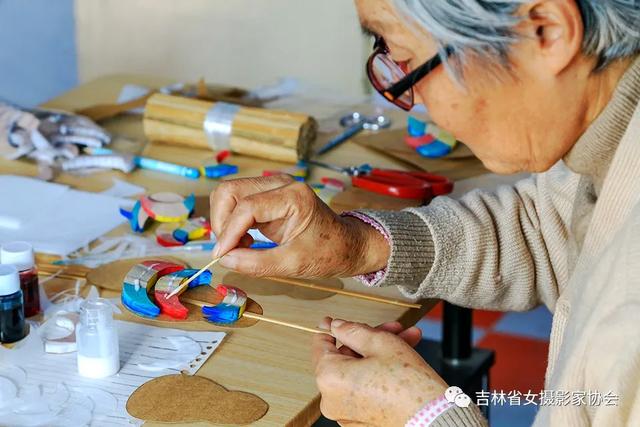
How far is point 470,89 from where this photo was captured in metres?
1.13

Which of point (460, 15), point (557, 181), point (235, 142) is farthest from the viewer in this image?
point (235, 142)

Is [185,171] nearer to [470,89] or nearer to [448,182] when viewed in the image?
[448,182]

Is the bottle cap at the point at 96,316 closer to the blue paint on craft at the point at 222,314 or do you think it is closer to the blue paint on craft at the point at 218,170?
the blue paint on craft at the point at 222,314

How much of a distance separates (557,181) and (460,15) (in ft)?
1.75

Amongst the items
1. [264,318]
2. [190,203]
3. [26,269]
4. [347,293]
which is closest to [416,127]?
[190,203]

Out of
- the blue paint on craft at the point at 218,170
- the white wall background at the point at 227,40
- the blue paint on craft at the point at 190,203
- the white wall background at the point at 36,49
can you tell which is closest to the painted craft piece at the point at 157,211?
the blue paint on craft at the point at 190,203

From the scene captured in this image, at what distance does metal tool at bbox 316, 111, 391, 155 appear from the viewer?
82.4 inches

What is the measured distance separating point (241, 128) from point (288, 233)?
64 cm

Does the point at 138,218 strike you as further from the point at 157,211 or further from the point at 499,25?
the point at 499,25

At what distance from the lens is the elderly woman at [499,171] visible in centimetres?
103

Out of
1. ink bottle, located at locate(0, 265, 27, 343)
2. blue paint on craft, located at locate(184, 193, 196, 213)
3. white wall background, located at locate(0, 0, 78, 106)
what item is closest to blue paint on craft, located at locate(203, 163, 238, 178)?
blue paint on craft, located at locate(184, 193, 196, 213)

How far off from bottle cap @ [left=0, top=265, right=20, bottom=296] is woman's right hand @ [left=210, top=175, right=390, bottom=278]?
0.25 metres

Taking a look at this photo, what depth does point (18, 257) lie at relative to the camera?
1.37 metres

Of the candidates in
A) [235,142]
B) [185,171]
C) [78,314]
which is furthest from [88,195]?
[78,314]
